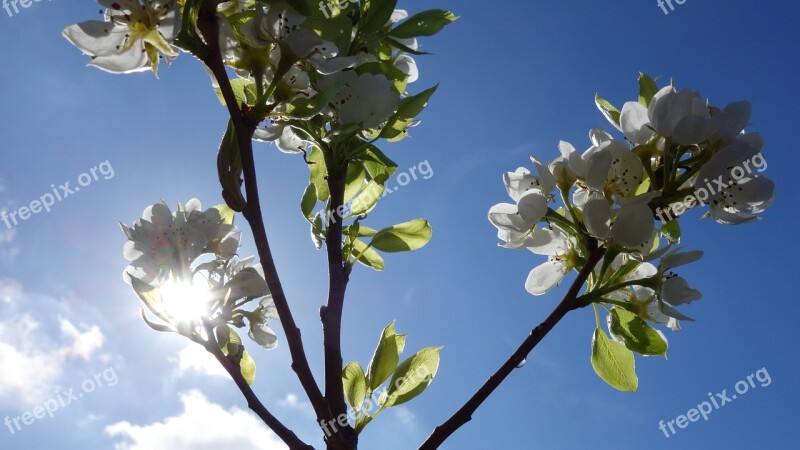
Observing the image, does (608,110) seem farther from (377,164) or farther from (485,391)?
(485,391)

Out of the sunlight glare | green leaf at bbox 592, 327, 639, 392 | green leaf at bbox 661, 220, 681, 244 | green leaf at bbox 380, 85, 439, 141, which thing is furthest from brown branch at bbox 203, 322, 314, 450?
green leaf at bbox 661, 220, 681, 244

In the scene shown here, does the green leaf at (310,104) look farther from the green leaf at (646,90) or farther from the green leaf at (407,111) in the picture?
the green leaf at (646,90)

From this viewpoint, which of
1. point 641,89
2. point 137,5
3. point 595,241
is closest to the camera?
point 137,5

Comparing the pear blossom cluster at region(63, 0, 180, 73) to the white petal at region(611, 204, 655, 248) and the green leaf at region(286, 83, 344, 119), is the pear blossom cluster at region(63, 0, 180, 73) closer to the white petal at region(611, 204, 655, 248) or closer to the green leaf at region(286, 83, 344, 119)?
the green leaf at region(286, 83, 344, 119)

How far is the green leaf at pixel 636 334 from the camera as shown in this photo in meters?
1.20

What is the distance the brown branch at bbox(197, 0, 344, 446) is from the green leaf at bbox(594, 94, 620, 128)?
0.71 metres

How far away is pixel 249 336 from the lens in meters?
1.32

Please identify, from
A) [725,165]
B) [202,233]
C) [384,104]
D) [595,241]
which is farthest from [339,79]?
[725,165]

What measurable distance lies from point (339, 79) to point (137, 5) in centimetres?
35

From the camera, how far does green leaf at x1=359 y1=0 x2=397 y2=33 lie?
1.22m

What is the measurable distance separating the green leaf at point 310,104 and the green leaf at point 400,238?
37 centimetres

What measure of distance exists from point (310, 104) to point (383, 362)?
1.66ft

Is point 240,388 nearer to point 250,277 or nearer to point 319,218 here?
point 250,277

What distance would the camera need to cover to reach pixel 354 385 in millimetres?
1183
